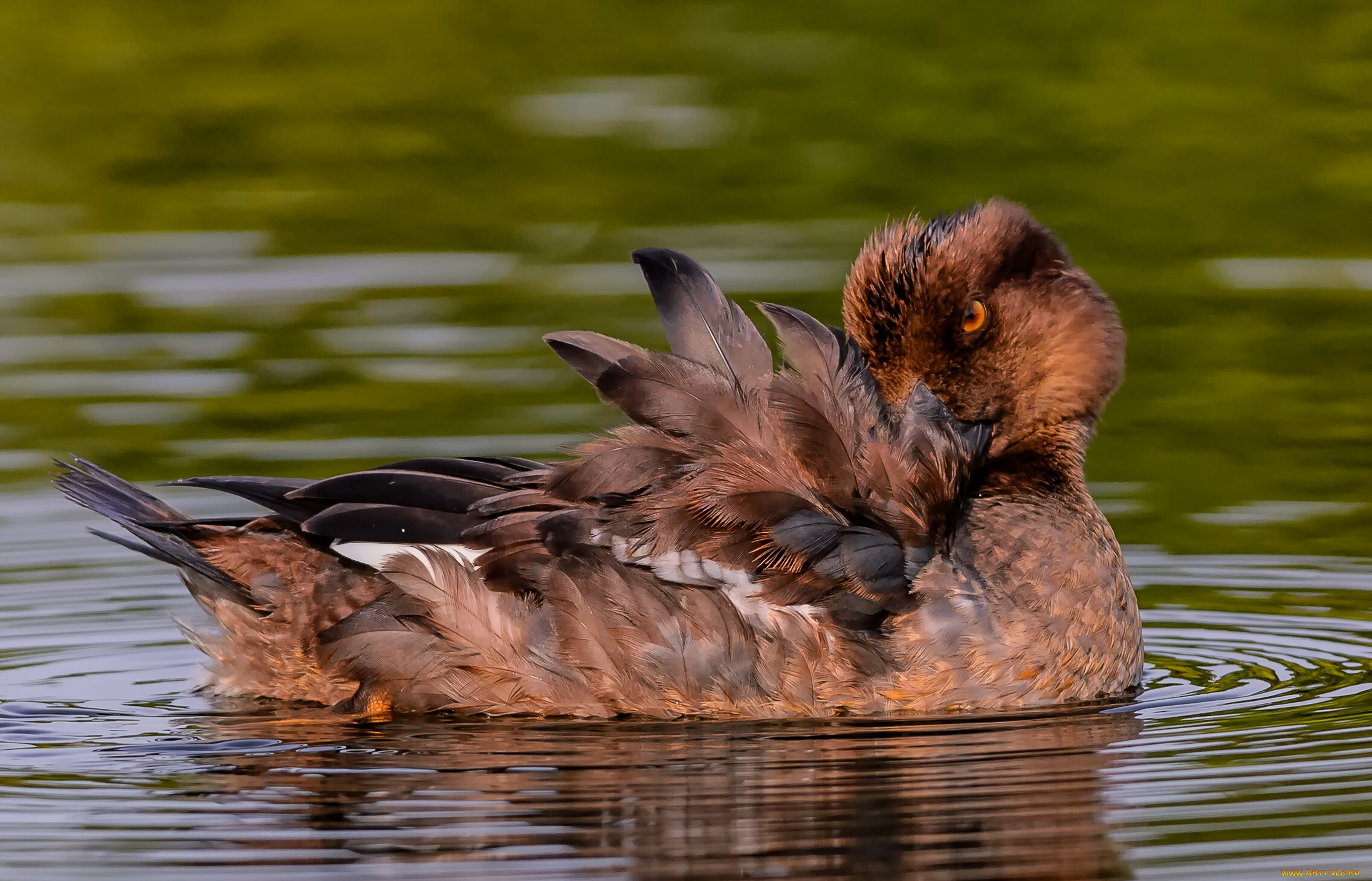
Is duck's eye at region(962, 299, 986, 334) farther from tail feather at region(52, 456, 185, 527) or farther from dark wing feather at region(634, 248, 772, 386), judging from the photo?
tail feather at region(52, 456, 185, 527)

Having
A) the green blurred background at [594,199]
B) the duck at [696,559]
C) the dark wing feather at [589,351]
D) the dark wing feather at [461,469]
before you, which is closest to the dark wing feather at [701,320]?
the duck at [696,559]

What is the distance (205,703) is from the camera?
828cm

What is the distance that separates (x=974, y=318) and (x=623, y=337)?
413cm

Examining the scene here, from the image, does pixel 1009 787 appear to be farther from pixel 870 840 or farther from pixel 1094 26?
pixel 1094 26

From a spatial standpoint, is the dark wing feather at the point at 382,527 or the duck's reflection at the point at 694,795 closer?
the duck's reflection at the point at 694,795

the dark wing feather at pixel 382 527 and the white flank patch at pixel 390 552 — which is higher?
the dark wing feather at pixel 382 527

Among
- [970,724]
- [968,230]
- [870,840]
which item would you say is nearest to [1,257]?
[968,230]

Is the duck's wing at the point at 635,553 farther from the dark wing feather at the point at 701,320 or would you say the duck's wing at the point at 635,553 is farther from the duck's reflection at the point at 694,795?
the duck's reflection at the point at 694,795

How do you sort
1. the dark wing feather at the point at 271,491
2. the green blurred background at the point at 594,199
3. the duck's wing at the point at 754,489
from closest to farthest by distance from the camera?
1. the duck's wing at the point at 754,489
2. the dark wing feather at the point at 271,491
3. the green blurred background at the point at 594,199

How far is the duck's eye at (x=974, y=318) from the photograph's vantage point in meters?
8.64

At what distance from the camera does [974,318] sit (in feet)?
28.4

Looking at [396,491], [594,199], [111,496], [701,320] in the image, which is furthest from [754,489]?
[594,199]

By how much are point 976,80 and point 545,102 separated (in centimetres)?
339

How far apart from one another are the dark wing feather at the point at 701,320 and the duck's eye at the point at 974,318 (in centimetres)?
80
